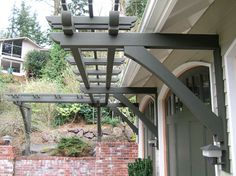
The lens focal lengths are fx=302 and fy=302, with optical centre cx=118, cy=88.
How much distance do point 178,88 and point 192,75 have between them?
1.21m

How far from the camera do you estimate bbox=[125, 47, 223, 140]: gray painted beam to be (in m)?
2.41

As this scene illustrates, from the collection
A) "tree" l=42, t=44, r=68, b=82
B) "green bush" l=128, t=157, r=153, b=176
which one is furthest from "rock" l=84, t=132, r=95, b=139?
"green bush" l=128, t=157, r=153, b=176

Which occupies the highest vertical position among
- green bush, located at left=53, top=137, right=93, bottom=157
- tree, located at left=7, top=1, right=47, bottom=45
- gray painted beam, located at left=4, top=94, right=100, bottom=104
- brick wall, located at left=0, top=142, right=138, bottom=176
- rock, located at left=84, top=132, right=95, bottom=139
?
tree, located at left=7, top=1, right=47, bottom=45

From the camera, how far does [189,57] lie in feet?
11.2

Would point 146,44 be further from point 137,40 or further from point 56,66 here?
point 56,66

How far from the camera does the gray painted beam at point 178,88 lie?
2406 mm

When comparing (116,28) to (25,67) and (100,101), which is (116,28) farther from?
(25,67)

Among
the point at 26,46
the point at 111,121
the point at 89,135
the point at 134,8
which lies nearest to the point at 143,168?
the point at 89,135

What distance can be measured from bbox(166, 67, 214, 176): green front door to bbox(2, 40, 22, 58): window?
85.5 feet

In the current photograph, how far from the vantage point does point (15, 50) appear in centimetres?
2867

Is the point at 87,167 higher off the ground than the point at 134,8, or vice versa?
the point at 134,8

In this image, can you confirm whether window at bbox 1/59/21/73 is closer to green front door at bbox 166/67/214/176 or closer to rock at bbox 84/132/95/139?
rock at bbox 84/132/95/139

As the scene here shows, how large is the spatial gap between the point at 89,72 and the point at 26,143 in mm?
6000

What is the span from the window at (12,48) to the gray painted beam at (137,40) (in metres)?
27.7
